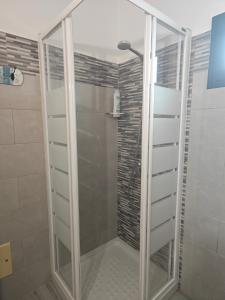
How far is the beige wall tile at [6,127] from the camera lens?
3.93ft

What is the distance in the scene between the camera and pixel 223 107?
112 cm

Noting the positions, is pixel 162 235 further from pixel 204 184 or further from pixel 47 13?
pixel 47 13

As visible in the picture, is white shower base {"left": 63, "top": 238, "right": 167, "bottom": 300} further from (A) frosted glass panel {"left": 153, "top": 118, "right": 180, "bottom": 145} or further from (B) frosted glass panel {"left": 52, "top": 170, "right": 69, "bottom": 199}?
(A) frosted glass panel {"left": 153, "top": 118, "right": 180, "bottom": 145}

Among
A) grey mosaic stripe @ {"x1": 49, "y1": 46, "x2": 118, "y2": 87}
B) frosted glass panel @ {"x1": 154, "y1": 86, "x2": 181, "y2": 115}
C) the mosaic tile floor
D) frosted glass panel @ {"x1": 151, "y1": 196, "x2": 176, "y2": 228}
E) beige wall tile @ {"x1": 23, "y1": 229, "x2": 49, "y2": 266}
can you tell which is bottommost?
the mosaic tile floor

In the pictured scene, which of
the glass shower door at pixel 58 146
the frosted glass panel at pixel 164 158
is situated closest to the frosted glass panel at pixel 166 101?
the frosted glass panel at pixel 164 158

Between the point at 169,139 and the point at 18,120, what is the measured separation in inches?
39.3

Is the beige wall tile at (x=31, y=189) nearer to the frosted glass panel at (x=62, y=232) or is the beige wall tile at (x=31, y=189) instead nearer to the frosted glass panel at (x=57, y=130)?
the frosted glass panel at (x=62, y=232)

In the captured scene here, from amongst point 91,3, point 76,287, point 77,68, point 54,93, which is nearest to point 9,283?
point 76,287

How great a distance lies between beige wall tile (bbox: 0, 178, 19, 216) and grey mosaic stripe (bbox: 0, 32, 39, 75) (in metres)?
0.74

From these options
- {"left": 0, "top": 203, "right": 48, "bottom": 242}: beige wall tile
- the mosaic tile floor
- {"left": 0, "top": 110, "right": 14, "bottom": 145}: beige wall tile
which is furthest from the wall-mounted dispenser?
the mosaic tile floor

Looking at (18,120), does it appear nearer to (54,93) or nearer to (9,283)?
(54,93)

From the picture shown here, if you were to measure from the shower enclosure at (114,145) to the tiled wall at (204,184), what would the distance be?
0.07 metres

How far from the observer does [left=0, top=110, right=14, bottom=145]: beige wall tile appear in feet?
3.93

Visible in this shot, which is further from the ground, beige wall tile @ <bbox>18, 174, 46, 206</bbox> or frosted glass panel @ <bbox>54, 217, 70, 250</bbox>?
beige wall tile @ <bbox>18, 174, 46, 206</bbox>
